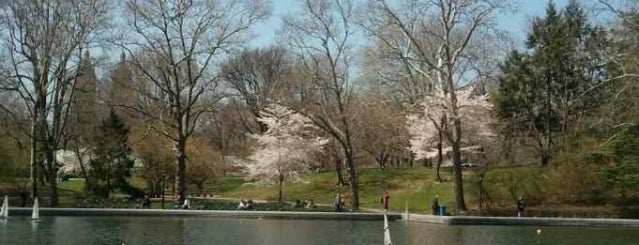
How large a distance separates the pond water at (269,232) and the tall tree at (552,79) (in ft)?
64.0

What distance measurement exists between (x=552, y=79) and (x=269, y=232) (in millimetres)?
30388

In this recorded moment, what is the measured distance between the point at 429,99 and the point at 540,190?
29.1ft

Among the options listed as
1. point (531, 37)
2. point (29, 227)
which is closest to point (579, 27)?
point (531, 37)

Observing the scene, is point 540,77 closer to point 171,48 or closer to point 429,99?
point 429,99

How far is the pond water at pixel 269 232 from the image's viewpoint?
86.1 feet

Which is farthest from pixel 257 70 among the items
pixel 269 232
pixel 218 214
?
pixel 269 232

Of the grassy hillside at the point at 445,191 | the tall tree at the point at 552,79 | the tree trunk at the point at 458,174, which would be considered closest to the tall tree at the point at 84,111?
the grassy hillside at the point at 445,191

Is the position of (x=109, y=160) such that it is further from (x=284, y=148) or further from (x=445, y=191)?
(x=445, y=191)

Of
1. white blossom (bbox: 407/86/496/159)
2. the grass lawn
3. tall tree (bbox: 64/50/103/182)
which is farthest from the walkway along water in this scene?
tall tree (bbox: 64/50/103/182)

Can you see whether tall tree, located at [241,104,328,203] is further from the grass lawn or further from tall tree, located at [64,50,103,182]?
tall tree, located at [64,50,103,182]

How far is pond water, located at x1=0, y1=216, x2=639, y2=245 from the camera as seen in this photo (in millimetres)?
26258

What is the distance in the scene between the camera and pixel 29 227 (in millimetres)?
31172

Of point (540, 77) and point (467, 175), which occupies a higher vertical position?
point (540, 77)

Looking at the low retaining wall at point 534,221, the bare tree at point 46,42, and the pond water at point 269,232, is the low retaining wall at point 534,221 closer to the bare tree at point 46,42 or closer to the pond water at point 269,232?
the pond water at point 269,232
